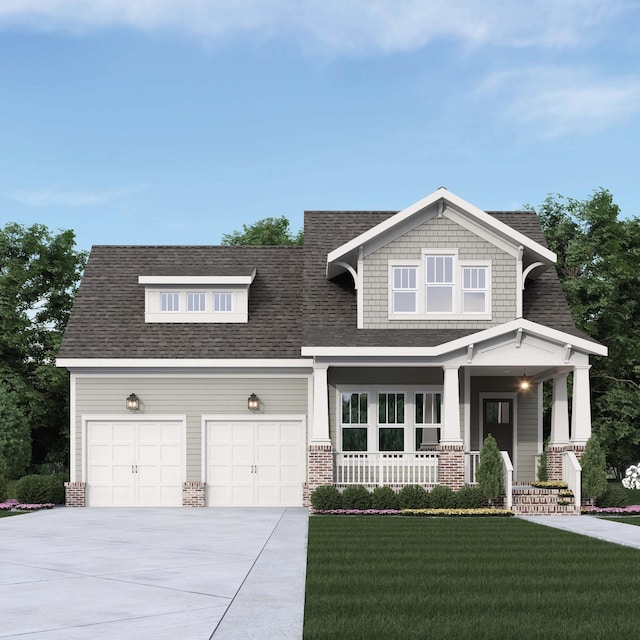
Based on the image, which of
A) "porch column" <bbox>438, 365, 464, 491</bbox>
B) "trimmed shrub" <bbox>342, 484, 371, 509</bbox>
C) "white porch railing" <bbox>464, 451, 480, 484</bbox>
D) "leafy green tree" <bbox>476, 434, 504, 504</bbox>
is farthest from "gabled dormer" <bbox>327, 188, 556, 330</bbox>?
"trimmed shrub" <bbox>342, 484, 371, 509</bbox>

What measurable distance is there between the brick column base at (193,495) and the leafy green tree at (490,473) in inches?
Answer: 311

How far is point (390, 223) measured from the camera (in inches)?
1045

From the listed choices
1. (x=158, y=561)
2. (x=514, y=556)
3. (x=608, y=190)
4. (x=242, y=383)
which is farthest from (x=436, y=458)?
(x=608, y=190)

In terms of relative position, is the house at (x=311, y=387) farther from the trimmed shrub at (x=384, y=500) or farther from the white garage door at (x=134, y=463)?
the trimmed shrub at (x=384, y=500)

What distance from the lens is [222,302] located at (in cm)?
2911

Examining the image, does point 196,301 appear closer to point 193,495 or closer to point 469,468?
point 193,495

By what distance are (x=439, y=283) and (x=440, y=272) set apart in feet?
1.05

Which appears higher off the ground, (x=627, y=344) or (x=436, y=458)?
(x=627, y=344)

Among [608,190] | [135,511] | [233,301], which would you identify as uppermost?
[608,190]

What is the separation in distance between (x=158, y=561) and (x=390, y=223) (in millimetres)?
14789

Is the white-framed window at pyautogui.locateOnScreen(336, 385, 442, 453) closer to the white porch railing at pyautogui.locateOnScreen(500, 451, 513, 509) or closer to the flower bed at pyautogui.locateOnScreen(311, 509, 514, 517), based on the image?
the white porch railing at pyautogui.locateOnScreen(500, 451, 513, 509)

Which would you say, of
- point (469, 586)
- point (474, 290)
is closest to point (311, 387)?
point (474, 290)

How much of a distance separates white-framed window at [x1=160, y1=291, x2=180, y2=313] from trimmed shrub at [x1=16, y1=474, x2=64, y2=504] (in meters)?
5.87

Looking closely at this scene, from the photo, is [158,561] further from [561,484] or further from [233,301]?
[233,301]
